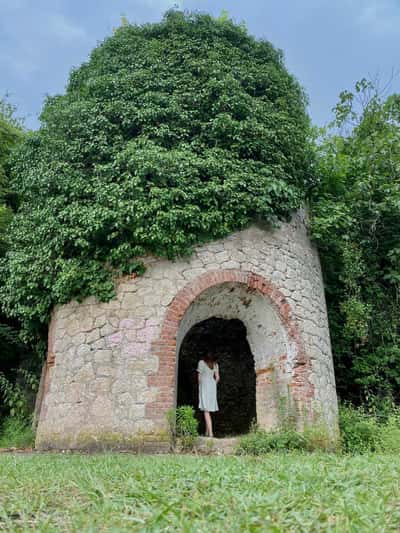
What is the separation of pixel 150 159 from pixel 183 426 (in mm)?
3685

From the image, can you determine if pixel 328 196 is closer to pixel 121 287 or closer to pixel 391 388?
pixel 391 388

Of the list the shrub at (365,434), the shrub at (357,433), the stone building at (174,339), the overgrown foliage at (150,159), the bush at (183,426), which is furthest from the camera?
the shrub at (357,433)

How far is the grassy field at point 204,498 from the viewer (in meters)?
2.11

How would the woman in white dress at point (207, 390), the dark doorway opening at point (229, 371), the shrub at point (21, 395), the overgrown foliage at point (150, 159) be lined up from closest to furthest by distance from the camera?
the overgrown foliage at point (150, 159) → the woman in white dress at point (207, 390) → the shrub at point (21, 395) → the dark doorway opening at point (229, 371)

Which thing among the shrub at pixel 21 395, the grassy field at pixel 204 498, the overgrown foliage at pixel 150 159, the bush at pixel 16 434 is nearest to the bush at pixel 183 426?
the overgrown foliage at pixel 150 159

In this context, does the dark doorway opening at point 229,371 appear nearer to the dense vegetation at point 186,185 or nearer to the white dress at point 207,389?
the dense vegetation at point 186,185

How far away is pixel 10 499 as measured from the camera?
2.67 m

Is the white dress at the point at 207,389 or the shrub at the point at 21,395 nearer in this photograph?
the white dress at the point at 207,389

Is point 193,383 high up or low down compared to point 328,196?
down

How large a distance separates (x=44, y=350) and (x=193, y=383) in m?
4.11

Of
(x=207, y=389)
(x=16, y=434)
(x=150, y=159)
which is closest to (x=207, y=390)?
(x=207, y=389)

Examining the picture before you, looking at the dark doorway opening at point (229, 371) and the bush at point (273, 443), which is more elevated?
the dark doorway opening at point (229, 371)

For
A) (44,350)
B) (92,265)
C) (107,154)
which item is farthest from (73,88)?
(44,350)

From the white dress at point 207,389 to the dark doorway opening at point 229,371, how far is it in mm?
2583
